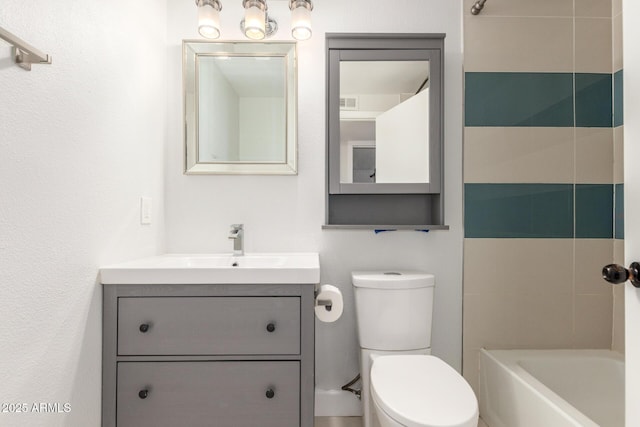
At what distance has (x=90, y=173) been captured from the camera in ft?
3.91

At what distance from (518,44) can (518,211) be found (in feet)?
2.75

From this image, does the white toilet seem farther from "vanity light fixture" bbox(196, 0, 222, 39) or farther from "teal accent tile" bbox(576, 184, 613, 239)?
"vanity light fixture" bbox(196, 0, 222, 39)

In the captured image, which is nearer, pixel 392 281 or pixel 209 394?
pixel 209 394

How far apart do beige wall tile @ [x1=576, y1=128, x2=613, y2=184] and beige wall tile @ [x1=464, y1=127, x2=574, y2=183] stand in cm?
4

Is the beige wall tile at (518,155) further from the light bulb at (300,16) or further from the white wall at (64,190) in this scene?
the white wall at (64,190)

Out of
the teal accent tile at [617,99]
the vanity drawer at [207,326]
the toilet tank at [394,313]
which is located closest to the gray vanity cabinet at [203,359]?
the vanity drawer at [207,326]

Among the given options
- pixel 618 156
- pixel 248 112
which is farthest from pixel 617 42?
pixel 248 112

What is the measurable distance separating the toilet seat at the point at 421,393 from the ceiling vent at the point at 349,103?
1.16 m

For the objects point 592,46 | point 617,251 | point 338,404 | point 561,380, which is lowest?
point 338,404

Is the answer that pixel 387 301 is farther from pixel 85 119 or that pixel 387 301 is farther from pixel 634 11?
pixel 85 119

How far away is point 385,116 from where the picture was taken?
1757 mm

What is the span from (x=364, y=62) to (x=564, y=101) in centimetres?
102

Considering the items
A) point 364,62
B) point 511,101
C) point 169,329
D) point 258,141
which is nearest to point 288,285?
point 169,329

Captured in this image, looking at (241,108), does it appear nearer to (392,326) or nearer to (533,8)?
(392,326)
